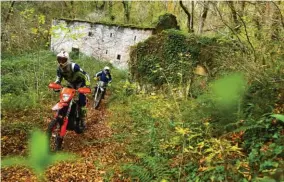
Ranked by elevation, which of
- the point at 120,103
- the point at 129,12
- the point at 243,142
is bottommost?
the point at 120,103

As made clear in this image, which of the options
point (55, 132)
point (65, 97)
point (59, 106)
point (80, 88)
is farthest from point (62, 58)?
point (55, 132)

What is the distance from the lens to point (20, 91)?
1171cm

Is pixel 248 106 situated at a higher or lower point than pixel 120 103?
higher

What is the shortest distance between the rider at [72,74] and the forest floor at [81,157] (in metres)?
0.94

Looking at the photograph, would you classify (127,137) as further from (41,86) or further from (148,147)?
(41,86)

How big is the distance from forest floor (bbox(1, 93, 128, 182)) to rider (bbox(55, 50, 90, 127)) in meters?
0.94

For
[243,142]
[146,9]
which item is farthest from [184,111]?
[146,9]

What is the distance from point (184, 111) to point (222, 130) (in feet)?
3.89

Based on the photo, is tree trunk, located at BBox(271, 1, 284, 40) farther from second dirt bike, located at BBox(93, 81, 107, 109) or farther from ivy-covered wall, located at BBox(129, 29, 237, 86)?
second dirt bike, located at BBox(93, 81, 107, 109)

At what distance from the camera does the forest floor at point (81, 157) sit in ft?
16.7

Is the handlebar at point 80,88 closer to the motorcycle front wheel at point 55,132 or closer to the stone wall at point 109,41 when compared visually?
the motorcycle front wheel at point 55,132

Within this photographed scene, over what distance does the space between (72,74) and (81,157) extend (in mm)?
2052

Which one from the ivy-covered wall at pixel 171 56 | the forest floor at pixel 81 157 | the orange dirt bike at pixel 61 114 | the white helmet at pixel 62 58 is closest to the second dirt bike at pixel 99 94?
the ivy-covered wall at pixel 171 56

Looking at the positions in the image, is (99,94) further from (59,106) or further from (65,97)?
(59,106)
